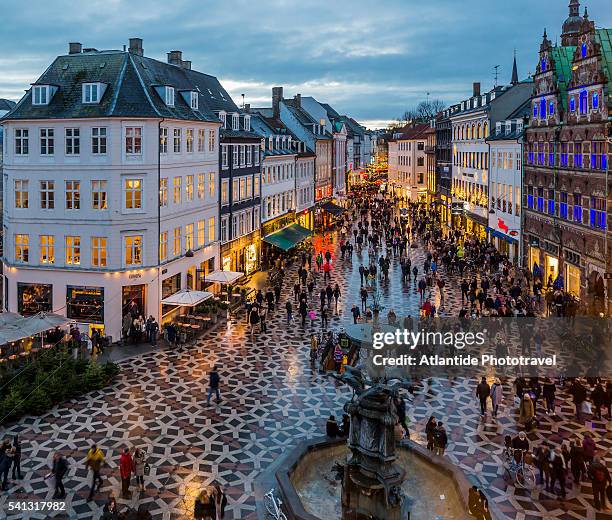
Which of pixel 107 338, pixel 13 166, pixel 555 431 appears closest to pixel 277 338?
pixel 107 338

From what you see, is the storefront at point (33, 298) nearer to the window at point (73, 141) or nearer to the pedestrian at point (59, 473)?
the window at point (73, 141)

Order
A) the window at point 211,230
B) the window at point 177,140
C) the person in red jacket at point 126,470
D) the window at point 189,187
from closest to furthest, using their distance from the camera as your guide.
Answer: the person in red jacket at point 126,470
the window at point 177,140
the window at point 189,187
the window at point 211,230

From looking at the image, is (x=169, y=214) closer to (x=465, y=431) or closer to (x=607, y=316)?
(x=465, y=431)

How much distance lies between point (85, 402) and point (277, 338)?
1065 centimetres

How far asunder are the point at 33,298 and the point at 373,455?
23480 millimetres

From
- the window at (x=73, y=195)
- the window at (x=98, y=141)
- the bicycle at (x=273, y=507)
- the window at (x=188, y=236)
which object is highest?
the window at (x=98, y=141)

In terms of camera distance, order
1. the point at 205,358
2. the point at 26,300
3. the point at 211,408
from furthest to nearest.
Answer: the point at 26,300 < the point at 205,358 < the point at 211,408

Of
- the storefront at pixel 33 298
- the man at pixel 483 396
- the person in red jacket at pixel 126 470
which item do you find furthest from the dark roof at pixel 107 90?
the man at pixel 483 396

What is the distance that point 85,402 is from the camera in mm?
21812

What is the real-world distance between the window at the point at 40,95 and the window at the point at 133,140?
16.2ft

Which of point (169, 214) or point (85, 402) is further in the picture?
point (169, 214)

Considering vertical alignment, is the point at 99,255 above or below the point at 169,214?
below

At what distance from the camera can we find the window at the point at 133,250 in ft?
100

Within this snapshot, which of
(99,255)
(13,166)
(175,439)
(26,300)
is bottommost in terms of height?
(175,439)
